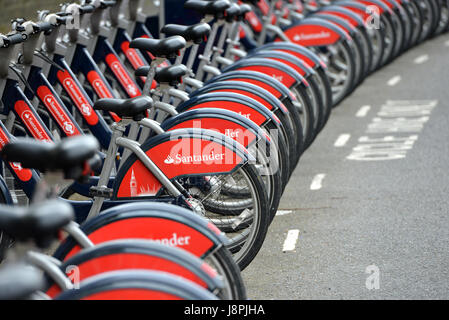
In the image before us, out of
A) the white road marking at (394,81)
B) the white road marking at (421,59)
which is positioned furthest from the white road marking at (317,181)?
the white road marking at (421,59)

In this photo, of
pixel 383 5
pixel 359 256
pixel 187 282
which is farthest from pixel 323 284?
pixel 383 5

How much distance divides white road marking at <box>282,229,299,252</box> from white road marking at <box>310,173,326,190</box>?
3.77ft

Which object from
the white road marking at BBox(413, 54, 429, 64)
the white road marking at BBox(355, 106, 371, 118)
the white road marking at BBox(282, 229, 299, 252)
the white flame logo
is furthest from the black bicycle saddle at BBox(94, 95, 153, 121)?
the white road marking at BBox(413, 54, 429, 64)

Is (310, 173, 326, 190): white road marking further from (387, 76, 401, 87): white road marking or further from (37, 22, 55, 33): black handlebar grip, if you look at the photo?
(387, 76, 401, 87): white road marking

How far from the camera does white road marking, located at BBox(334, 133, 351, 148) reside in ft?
29.8

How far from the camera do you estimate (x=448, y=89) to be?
11328 millimetres

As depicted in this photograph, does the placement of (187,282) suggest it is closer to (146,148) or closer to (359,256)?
(146,148)

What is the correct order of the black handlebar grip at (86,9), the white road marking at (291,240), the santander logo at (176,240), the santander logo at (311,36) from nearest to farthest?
the santander logo at (176,240) < the white road marking at (291,240) < the black handlebar grip at (86,9) < the santander logo at (311,36)

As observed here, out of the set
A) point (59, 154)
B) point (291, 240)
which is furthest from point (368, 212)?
point (59, 154)

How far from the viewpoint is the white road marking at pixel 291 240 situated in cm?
615

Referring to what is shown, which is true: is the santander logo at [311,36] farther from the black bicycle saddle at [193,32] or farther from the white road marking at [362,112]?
the black bicycle saddle at [193,32]

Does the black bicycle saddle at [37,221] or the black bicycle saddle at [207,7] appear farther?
the black bicycle saddle at [207,7]

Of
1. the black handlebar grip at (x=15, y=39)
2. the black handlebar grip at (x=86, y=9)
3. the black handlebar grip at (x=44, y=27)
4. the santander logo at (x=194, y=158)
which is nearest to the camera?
the santander logo at (x=194, y=158)

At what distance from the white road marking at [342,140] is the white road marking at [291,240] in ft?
8.75
